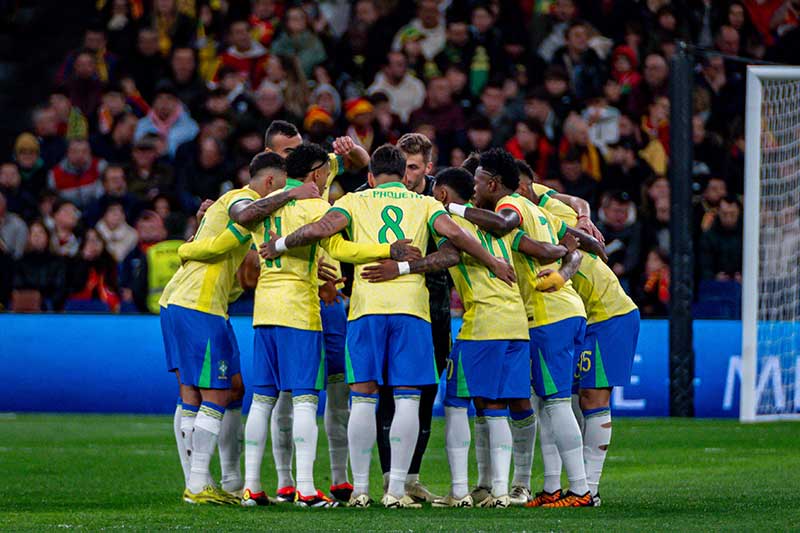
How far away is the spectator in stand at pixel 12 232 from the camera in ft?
58.1

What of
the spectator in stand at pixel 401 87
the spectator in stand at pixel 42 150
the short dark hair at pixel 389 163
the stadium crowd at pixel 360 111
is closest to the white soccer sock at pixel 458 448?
the short dark hair at pixel 389 163

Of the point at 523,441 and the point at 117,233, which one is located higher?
the point at 117,233

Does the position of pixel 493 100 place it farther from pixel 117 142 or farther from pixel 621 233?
pixel 117 142

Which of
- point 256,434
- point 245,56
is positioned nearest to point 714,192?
point 245,56

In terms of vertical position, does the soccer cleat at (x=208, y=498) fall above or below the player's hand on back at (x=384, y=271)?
below

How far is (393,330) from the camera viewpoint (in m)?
8.35

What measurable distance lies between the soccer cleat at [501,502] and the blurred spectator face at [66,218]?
10.6m

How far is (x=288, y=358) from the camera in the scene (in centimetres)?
853

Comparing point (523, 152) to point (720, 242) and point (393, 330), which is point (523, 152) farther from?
point (393, 330)

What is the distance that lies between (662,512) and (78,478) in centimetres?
460

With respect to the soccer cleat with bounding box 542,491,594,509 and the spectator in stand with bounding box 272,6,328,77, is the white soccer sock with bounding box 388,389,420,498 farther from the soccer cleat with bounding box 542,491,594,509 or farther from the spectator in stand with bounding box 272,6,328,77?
the spectator in stand with bounding box 272,6,328,77

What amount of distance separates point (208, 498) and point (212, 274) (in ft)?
4.64

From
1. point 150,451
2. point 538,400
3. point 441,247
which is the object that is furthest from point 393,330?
point 150,451

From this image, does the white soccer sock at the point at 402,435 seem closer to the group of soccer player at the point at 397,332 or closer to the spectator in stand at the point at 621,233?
the group of soccer player at the point at 397,332
